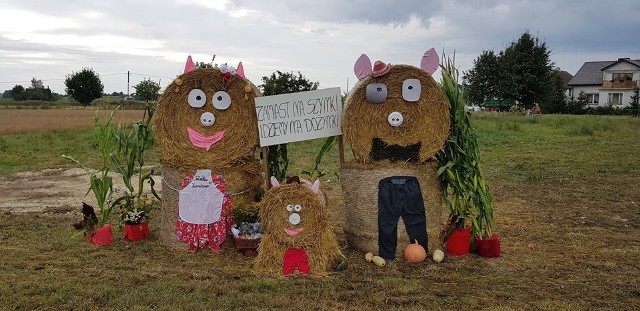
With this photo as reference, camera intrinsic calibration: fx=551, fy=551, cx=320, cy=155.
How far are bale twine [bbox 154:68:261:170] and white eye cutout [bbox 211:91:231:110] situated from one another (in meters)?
0.04

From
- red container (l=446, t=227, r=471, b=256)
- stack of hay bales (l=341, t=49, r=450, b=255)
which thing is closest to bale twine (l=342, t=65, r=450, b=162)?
stack of hay bales (l=341, t=49, r=450, b=255)

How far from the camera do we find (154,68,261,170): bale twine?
219 inches

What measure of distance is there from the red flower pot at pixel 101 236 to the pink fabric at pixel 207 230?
82 centimetres

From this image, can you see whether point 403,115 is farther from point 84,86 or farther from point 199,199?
point 84,86

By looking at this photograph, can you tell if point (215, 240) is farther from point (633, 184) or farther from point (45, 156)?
point (45, 156)

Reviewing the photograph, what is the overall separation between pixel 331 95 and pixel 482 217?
77.1 inches

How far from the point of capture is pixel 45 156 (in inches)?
513

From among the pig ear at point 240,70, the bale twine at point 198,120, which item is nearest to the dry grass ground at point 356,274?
the bale twine at point 198,120

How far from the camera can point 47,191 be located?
880 cm

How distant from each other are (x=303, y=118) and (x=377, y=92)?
84 cm

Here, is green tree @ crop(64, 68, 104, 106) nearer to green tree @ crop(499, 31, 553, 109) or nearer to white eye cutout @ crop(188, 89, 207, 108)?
green tree @ crop(499, 31, 553, 109)

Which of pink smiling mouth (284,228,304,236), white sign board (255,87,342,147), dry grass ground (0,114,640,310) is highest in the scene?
white sign board (255,87,342,147)

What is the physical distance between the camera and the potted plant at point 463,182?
5.45 m

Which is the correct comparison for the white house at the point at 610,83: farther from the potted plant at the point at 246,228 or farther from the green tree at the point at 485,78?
the potted plant at the point at 246,228
